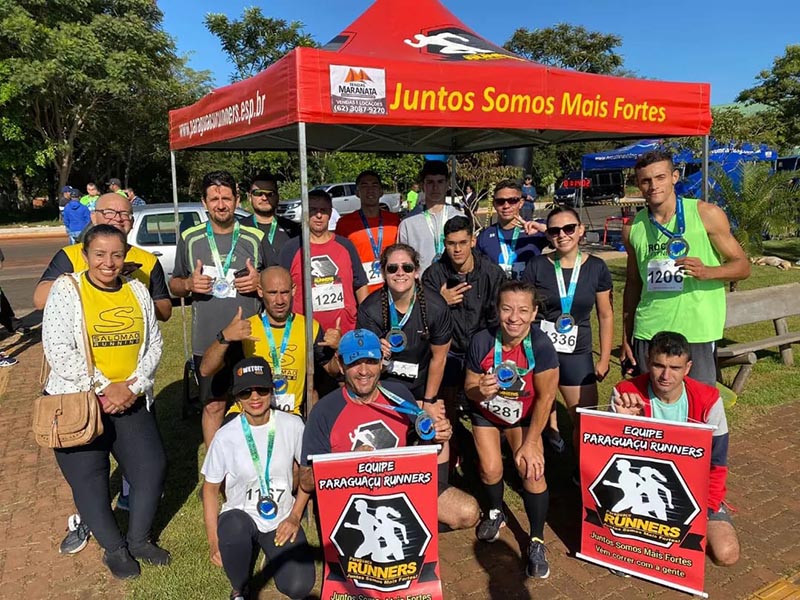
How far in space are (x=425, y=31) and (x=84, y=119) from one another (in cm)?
3037

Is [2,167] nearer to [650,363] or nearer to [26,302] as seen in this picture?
[26,302]

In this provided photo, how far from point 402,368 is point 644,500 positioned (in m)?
1.51

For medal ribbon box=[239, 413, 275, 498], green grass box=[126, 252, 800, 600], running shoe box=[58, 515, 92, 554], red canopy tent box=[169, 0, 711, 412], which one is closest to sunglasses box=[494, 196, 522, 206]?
red canopy tent box=[169, 0, 711, 412]

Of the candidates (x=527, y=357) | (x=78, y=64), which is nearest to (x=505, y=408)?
(x=527, y=357)

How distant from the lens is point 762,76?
100 feet

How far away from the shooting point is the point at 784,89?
29531 mm

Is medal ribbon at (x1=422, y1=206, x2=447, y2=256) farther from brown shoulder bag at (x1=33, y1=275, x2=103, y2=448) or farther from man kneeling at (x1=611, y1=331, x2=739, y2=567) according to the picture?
brown shoulder bag at (x1=33, y1=275, x2=103, y2=448)

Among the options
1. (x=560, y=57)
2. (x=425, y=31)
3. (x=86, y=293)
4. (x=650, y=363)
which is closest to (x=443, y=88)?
(x=425, y=31)

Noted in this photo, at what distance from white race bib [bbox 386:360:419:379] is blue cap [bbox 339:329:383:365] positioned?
0.58 metres

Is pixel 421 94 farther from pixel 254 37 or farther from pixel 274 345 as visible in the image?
pixel 254 37

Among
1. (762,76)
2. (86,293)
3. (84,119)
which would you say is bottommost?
(86,293)

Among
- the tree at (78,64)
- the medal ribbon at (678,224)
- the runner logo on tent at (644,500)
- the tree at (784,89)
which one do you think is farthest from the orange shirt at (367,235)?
the tree at (784,89)

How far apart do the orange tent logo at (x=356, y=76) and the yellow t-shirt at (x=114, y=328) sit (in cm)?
169

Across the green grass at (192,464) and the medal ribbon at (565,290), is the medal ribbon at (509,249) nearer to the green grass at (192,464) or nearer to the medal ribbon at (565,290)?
the medal ribbon at (565,290)
